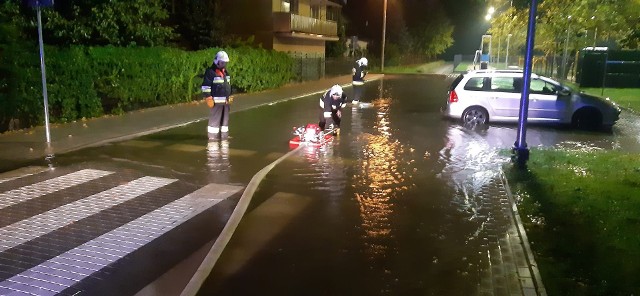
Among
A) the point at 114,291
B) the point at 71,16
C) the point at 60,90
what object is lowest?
the point at 114,291

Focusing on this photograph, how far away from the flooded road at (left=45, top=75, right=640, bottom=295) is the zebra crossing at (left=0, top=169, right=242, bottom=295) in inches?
25.7

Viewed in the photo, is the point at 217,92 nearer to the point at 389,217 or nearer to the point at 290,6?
the point at 389,217

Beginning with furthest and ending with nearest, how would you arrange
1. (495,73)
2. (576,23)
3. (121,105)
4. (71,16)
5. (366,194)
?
1. (576,23)
2. (71,16)
3. (121,105)
4. (495,73)
5. (366,194)

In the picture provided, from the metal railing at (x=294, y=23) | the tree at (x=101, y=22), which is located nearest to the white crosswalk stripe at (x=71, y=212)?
the tree at (x=101, y=22)

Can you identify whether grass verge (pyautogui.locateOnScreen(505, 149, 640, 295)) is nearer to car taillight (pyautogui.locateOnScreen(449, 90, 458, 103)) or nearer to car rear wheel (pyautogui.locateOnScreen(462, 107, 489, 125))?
car rear wheel (pyautogui.locateOnScreen(462, 107, 489, 125))

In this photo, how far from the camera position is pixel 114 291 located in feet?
16.1

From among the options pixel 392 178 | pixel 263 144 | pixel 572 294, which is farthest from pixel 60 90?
pixel 572 294

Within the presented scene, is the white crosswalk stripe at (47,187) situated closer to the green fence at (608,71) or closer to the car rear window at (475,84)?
the car rear window at (475,84)

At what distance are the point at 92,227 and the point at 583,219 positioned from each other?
225 inches

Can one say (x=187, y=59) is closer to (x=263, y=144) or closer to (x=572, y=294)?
(x=263, y=144)

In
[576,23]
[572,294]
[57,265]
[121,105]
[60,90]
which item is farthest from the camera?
[576,23]

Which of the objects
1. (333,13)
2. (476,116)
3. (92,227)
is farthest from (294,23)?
(92,227)

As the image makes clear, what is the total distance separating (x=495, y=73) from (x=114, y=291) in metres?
13.0

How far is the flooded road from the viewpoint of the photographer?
525 cm
